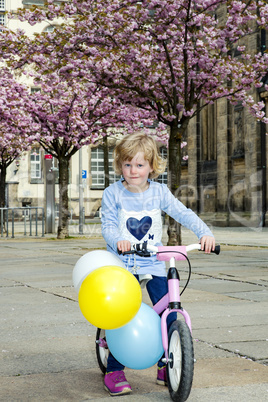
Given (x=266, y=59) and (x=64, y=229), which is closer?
A: (x=266, y=59)

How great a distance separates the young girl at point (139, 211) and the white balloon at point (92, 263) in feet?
0.46

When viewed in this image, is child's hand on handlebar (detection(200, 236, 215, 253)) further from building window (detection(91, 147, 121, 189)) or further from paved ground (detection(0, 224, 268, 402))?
building window (detection(91, 147, 121, 189))

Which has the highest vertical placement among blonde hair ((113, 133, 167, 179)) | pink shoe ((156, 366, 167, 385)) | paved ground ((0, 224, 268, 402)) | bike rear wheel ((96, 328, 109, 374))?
blonde hair ((113, 133, 167, 179))

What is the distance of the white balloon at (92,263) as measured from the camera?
353cm

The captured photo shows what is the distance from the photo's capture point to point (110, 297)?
336cm

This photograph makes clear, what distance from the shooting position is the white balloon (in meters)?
3.53

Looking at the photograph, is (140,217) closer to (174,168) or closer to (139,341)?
(139,341)

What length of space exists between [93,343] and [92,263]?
1.73 m

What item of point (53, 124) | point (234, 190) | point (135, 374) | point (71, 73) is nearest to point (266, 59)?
A: point (71, 73)

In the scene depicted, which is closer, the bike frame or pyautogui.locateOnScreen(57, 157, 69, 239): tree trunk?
the bike frame

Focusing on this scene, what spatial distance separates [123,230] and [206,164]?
2859 centimetres

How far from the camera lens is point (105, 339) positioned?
13.2 feet

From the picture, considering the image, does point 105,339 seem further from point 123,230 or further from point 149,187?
point 149,187

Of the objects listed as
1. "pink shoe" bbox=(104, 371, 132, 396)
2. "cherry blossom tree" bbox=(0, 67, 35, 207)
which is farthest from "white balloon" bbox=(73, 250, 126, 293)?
"cherry blossom tree" bbox=(0, 67, 35, 207)
